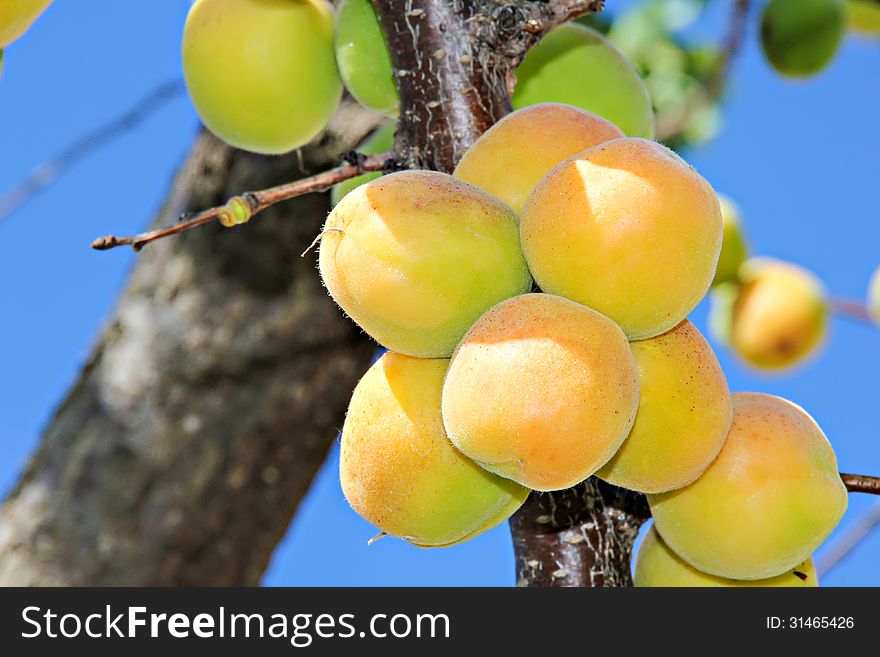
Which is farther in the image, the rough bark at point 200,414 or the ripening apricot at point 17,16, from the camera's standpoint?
the rough bark at point 200,414

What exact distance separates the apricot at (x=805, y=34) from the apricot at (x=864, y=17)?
1.09ft

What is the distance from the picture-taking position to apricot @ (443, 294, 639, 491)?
51 cm

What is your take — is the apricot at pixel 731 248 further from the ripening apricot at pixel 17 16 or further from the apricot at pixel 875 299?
the ripening apricot at pixel 17 16

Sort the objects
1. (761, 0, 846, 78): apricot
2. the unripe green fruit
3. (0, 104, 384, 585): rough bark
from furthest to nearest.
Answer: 1. (0, 104, 384, 585): rough bark
2. (761, 0, 846, 78): apricot
3. the unripe green fruit

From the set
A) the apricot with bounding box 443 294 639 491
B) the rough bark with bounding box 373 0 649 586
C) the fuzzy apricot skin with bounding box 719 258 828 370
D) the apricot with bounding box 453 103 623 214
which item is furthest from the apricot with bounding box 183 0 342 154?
the fuzzy apricot skin with bounding box 719 258 828 370

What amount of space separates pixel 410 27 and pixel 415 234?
27 centimetres

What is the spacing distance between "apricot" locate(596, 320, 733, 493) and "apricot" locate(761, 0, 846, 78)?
0.91 meters

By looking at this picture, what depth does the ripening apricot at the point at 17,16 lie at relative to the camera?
67cm

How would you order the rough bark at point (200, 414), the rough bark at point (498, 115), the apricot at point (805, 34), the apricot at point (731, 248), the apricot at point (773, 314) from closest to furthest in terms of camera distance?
the rough bark at point (498, 115) → the apricot at point (805, 34) → the rough bark at point (200, 414) → the apricot at point (731, 248) → the apricot at point (773, 314)

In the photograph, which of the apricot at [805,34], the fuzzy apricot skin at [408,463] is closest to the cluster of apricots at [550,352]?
the fuzzy apricot skin at [408,463]

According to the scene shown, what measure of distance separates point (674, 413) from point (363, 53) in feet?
1.37

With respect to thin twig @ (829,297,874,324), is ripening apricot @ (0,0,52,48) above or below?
above

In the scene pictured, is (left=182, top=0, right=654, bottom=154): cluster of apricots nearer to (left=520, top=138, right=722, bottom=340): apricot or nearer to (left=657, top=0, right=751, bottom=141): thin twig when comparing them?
(left=520, top=138, right=722, bottom=340): apricot
